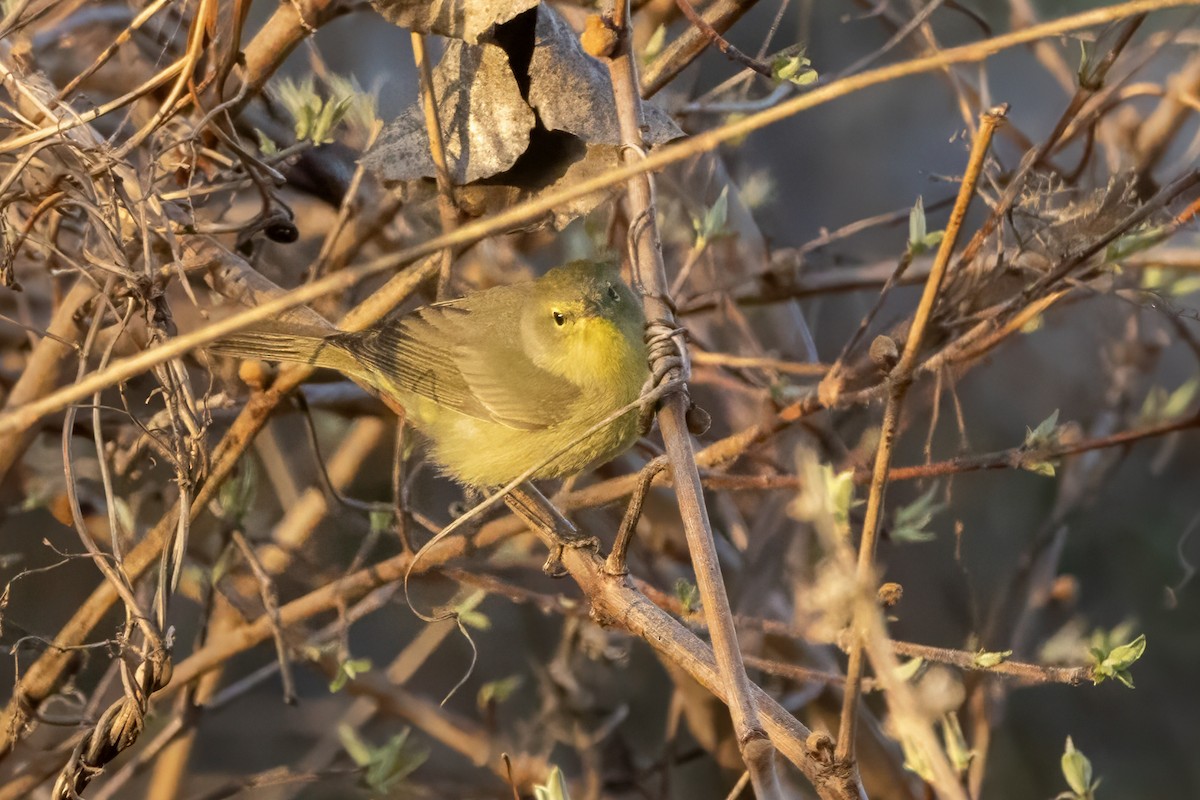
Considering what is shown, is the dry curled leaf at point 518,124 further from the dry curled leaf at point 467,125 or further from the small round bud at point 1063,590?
the small round bud at point 1063,590

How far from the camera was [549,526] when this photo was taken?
6.47ft

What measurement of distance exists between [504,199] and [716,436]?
4.04 ft

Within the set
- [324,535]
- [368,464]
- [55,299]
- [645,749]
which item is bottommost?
[645,749]

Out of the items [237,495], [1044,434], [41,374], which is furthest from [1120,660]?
[41,374]

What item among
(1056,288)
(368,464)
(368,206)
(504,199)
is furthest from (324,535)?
(1056,288)

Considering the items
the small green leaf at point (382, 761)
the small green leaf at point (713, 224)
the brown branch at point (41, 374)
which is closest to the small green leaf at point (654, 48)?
the small green leaf at point (713, 224)

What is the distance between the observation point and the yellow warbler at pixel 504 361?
2.12 meters

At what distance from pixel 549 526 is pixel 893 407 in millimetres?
961

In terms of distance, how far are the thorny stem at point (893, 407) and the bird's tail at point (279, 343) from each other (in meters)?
1.29

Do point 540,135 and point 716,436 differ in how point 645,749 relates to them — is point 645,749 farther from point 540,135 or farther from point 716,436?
point 540,135

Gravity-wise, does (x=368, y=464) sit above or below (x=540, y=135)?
below

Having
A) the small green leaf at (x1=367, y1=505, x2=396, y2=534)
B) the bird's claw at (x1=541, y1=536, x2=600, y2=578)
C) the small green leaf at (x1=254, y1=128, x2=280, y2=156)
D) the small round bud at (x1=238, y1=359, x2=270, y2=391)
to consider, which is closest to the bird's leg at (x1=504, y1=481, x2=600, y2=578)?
the bird's claw at (x1=541, y1=536, x2=600, y2=578)

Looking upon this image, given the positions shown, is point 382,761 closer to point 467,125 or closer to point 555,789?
point 555,789

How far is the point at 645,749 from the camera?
3.18 metres
